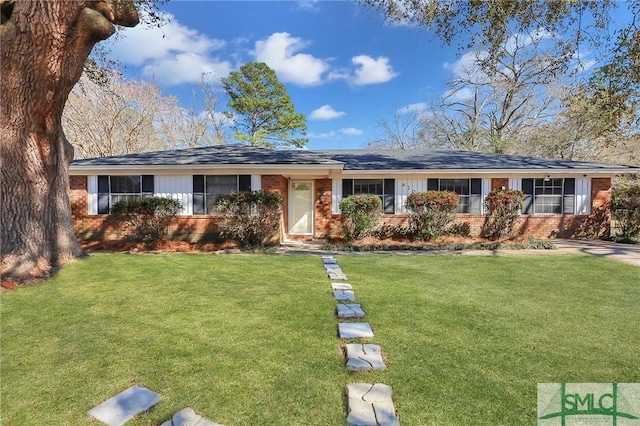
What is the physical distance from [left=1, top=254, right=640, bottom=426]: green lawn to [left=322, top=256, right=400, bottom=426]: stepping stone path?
0.26ft

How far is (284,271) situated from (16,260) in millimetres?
4571

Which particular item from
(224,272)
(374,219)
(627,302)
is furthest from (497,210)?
(224,272)

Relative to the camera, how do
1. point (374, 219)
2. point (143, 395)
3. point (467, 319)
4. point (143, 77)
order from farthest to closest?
point (143, 77), point (374, 219), point (467, 319), point (143, 395)

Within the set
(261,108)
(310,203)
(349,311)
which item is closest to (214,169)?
(310,203)

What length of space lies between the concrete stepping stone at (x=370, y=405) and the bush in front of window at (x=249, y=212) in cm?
765

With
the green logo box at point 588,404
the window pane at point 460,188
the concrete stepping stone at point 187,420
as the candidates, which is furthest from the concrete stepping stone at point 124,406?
the window pane at point 460,188

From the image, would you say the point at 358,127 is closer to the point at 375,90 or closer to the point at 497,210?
the point at 375,90

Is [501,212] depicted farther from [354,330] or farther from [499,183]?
[354,330]

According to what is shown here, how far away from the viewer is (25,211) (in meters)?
5.79

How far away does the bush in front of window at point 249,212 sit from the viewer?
9719 millimetres

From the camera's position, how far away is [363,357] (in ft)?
9.78

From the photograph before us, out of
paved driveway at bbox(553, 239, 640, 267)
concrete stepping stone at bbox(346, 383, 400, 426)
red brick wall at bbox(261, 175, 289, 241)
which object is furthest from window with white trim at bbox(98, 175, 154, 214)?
paved driveway at bbox(553, 239, 640, 267)

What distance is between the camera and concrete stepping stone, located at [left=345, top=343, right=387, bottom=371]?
2.80 m

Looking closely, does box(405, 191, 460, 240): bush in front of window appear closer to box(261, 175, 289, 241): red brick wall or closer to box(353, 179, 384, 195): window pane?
box(353, 179, 384, 195): window pane
